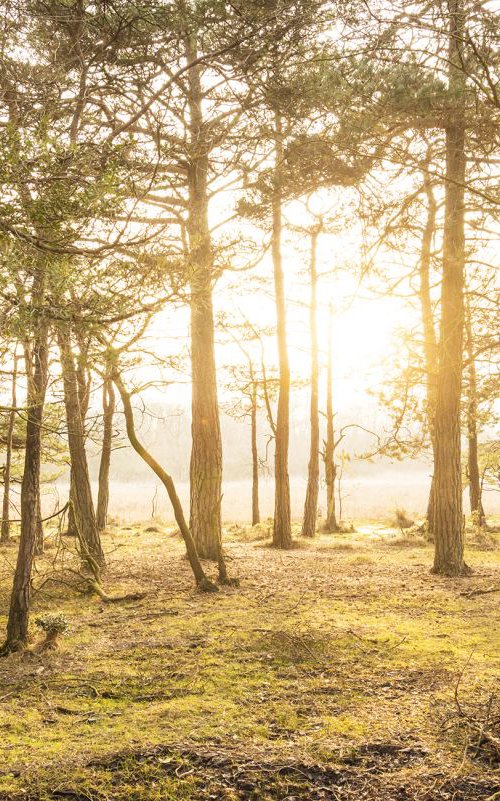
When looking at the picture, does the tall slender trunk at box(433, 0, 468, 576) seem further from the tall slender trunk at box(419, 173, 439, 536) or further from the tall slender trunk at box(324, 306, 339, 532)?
the tall slender trunk at box(324, 306, 339, 532)

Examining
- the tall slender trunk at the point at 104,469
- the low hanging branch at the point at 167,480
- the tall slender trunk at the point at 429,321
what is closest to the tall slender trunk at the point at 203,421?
the low hanging branch at the point at 167,480

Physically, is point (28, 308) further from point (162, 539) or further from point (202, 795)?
point (162, 539)

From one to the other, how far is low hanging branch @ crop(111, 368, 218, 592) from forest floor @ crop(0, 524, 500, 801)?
25 centimetres

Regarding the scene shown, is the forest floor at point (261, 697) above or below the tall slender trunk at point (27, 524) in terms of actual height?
below

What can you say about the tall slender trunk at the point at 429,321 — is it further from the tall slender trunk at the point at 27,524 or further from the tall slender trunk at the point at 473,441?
the tall slender trunk at the point at 27,524

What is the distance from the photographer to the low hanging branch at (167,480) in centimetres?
694

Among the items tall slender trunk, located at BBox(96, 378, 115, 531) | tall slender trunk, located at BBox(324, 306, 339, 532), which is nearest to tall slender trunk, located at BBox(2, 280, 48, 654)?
tall slender trunk, located at BBox(96, 378, 115, 531)

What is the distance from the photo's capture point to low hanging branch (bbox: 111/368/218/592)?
6.94 meters

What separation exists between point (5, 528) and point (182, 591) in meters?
7.91

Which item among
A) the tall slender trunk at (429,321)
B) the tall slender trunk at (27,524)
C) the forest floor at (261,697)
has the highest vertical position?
the tall slender trunk at (429,321)

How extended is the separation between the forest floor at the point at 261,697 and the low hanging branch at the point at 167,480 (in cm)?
25

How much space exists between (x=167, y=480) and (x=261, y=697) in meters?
3.61

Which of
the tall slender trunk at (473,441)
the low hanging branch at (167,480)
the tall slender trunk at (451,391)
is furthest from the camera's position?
the tall slender trunk at (473,441)

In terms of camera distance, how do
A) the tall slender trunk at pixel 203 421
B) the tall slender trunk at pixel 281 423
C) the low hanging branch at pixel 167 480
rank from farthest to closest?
the tall slender trunk at pixel 281 423
the tall slender trunk at pixel 203 421
the low hanging branch at pixel 167 480
